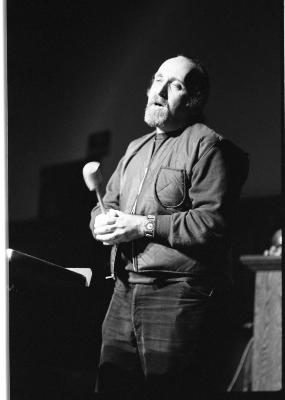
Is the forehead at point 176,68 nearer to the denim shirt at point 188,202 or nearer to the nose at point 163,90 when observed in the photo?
the nose at point 163,90

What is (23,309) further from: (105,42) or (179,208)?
(105,42)

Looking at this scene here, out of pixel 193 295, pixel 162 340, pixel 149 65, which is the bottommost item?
pixel 162 340

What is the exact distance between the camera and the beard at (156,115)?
68.5 inches

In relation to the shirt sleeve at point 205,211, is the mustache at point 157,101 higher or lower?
higher

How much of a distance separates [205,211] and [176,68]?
1.60ft

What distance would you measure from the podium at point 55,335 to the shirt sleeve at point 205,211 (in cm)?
26

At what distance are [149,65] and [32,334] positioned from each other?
3.10 ft

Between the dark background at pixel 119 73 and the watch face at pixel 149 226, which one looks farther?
the dark background at pixel 119 73

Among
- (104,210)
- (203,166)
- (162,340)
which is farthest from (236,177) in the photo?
(162,340)

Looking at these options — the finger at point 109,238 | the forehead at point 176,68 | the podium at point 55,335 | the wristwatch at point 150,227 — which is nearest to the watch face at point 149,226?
the wristwatch at point 150,227

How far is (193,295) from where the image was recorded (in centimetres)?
159

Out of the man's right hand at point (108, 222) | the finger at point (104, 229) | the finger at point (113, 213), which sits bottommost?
the finger at point (104, 229)

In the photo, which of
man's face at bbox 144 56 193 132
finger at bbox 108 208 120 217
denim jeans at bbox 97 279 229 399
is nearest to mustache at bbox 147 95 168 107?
man's face at bbox 144 56 193 132

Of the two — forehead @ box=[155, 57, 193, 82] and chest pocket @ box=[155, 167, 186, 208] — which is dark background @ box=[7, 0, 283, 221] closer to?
forehead @ box=[155, 57, 193, 82]
